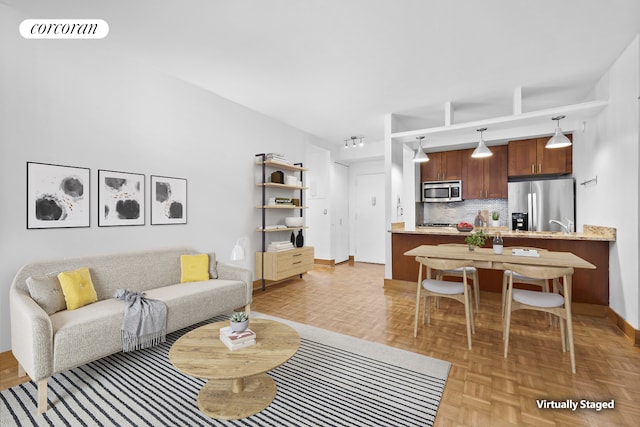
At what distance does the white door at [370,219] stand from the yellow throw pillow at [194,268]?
4462mm

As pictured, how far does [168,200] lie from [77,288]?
4.37 feet

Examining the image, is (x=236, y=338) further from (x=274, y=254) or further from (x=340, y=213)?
(x=340, y=213)

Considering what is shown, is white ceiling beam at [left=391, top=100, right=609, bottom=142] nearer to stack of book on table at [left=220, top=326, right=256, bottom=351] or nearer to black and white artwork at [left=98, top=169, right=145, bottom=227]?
black and white artwork at [left=98, top=169, right=145, bottom=227]

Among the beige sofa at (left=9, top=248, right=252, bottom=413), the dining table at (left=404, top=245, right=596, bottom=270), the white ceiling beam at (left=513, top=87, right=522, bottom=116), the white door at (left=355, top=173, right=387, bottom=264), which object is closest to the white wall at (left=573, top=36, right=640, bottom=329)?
the dining table at (left=404, top=245, right=596, bottom=270)

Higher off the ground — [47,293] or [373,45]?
[373,45]

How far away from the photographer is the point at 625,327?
9.36ft

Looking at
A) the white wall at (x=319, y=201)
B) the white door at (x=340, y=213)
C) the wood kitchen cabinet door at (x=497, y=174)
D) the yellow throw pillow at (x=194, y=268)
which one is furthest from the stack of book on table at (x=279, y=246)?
the wood kitchen cabinet door at (x=497, y=174)

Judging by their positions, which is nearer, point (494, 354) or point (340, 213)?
point (494, 354)

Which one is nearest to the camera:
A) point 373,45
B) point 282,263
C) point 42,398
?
point 42,398

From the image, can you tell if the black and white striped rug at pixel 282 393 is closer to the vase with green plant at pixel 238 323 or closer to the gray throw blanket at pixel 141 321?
the gray throw blanket at pixel 141 321

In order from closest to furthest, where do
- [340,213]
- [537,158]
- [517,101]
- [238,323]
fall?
[238,323] → [517,101] → [537,158] → [340,213]

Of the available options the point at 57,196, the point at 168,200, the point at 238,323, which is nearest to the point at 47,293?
the point at 57,196

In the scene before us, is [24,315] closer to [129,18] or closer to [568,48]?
[129,18]

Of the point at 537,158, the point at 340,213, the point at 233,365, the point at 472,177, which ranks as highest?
the point at 537,158
